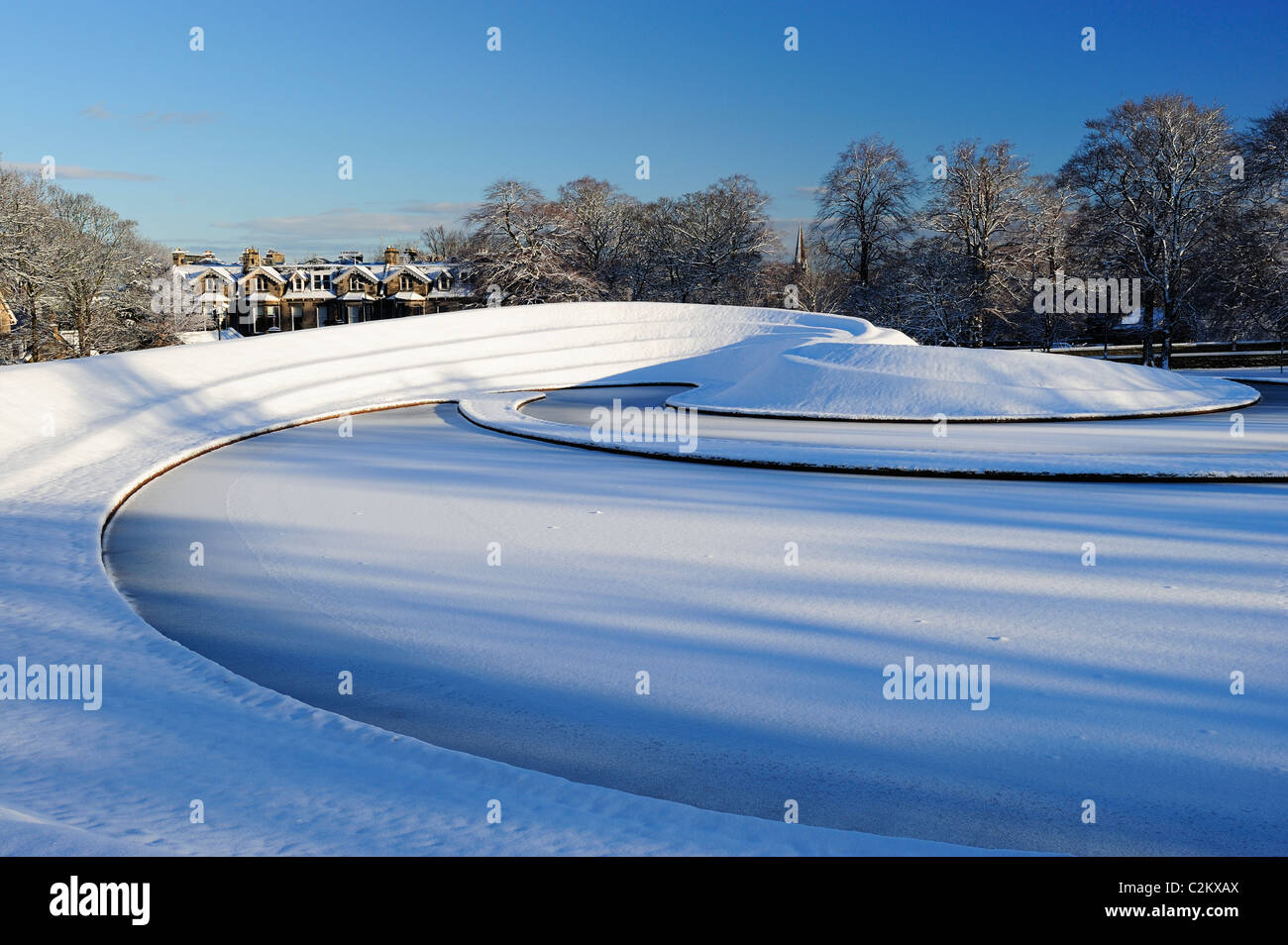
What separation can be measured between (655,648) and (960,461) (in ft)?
26.0

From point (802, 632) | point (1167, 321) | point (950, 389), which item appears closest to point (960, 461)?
point (802, 632)

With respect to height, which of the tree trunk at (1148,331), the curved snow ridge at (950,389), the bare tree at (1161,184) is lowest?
the curved snow ridge at (950,389)

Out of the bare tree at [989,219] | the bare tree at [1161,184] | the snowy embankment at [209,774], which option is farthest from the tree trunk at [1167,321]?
the snowy embankment at [209,774]

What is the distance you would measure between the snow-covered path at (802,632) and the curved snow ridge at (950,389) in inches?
357

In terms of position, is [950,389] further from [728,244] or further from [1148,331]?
[728,244]

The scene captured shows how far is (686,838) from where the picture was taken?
11.1 ft

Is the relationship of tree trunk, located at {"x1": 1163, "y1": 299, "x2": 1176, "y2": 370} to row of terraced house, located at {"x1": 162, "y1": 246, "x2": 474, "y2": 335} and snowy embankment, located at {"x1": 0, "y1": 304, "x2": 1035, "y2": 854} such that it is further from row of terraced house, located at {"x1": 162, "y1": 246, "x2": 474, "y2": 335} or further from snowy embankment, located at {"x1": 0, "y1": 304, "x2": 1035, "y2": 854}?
row of terraced house, located at {"x1": 162, "y1": 246, "x2": 474, "y2": 335}

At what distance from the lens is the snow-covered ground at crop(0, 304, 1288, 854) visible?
3545mm

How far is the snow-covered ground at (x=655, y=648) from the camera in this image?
3.54 meters

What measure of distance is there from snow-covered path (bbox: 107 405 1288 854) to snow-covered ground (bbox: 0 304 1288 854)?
3cm

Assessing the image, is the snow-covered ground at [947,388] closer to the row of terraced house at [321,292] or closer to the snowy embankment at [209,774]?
the snowy embankment at [209,774]

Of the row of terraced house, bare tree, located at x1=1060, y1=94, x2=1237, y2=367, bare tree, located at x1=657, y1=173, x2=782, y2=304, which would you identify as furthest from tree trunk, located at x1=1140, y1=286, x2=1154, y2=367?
the row of terraced house
